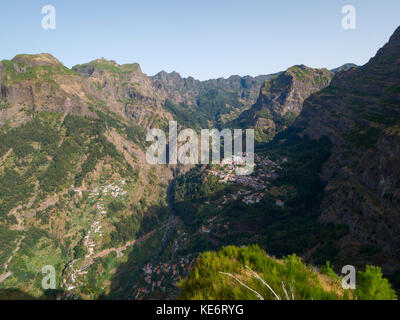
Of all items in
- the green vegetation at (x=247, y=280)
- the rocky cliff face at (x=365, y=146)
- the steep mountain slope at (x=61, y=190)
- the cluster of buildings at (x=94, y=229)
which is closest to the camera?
the green vegetation at (x=247, y=280)

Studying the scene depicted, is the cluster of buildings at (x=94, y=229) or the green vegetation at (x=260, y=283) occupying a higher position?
the green vegetation at (x=260, y=283)

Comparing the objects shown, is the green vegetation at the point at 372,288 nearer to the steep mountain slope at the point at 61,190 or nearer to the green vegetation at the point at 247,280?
the green vegetation at the point at 247,280

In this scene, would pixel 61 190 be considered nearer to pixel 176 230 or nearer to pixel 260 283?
pixel 176 230

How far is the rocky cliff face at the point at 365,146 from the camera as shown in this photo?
43.7m

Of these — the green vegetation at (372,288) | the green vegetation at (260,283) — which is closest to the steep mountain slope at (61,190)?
the green vegetation at (260,283)

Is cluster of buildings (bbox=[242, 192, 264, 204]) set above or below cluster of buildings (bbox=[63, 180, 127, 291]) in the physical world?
above

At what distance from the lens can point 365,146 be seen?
244 ft

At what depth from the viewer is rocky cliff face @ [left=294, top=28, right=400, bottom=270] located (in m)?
→ 43.7

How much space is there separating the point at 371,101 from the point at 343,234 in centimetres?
7802

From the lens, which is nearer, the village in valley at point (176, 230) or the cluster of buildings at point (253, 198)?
the village in valley at point (176, 230)

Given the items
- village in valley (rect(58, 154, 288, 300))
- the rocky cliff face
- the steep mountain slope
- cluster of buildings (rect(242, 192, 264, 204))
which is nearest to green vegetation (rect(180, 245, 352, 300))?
the rocky cliff face

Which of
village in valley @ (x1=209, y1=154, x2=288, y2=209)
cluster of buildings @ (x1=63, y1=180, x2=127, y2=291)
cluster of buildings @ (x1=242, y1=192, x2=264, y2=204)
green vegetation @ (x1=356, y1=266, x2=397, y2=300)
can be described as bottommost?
cluster of buildings @ (x1=63, y1=180, x2=127, y2=291)

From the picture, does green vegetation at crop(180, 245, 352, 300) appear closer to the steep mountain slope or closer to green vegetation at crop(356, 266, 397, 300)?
green vegetation at crop(356, 266, 397, 300)
